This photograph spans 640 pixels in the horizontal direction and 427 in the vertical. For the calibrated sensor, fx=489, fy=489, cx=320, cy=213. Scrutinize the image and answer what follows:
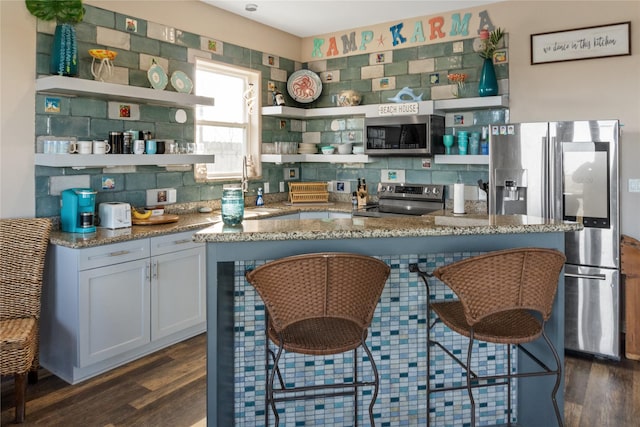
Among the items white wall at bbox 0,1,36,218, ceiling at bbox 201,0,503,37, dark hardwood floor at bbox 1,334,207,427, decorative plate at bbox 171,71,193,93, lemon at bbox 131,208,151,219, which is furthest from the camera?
ceiling at bbox 201,0,503,37

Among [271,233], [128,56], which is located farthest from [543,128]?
[128,56]

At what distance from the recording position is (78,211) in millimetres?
3271

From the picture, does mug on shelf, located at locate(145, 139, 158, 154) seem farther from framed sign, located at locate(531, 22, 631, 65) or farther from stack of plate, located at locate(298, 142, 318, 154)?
framed sign, located at locate(531, 22, 631, 65)

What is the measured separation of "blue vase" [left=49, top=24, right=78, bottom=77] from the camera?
3.20 meters

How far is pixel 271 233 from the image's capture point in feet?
6.70

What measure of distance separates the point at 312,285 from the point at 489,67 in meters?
3.26

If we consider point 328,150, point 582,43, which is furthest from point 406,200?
point 582,43

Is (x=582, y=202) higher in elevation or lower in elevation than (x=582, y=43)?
lower

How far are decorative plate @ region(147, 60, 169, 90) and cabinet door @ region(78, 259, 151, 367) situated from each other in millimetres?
1434

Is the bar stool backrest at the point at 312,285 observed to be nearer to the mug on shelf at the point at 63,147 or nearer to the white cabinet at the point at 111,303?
the white cabinet at the point at 111,303

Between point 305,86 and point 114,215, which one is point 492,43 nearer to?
point 305,86

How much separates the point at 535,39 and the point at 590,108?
0.76 m

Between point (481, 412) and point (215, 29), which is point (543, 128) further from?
point (215, 29)

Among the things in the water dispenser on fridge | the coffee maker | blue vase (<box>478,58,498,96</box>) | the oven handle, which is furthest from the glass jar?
blue vase (<box>478,58,498,96</box>)
